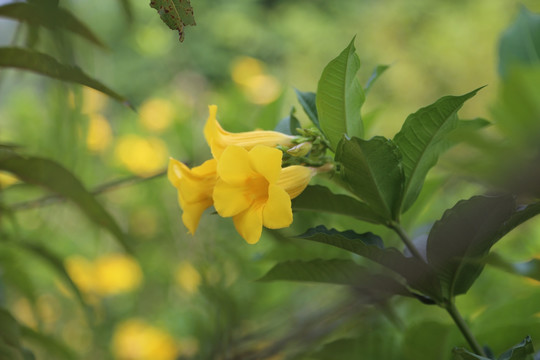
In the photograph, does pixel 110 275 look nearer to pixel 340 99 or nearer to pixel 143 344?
pixel 143 344

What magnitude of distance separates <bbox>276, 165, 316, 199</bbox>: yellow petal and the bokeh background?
0.32 ft

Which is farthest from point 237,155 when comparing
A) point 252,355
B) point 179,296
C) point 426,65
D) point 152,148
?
point 426,65

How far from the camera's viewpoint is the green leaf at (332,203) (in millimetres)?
365

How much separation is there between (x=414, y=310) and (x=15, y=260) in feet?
1.76

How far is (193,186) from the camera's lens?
0.37m

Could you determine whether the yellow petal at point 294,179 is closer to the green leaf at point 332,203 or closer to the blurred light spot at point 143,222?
the green leaf at point 332,203

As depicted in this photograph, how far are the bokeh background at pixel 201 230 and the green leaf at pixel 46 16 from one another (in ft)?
0.05

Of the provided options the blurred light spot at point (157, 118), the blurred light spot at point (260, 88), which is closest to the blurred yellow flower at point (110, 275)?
the blurred light spot at point (157, 118)

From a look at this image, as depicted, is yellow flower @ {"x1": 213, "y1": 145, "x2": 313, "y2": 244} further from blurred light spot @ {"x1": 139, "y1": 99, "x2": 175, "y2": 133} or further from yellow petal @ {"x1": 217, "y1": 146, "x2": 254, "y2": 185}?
blurred light spot @ {"x1": 139, "y1": 99, "x2": 175, "y2": 133}

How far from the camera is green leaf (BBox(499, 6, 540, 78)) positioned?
41 cm

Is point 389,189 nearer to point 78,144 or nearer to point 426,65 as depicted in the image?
point 78,144

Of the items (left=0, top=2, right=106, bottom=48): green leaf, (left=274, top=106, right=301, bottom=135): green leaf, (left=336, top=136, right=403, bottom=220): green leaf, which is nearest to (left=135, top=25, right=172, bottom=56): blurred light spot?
(left=0, top=2, right=106, bottom=48): green leaf

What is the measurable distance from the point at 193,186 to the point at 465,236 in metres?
0.18

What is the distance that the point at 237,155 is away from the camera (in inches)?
13.4
